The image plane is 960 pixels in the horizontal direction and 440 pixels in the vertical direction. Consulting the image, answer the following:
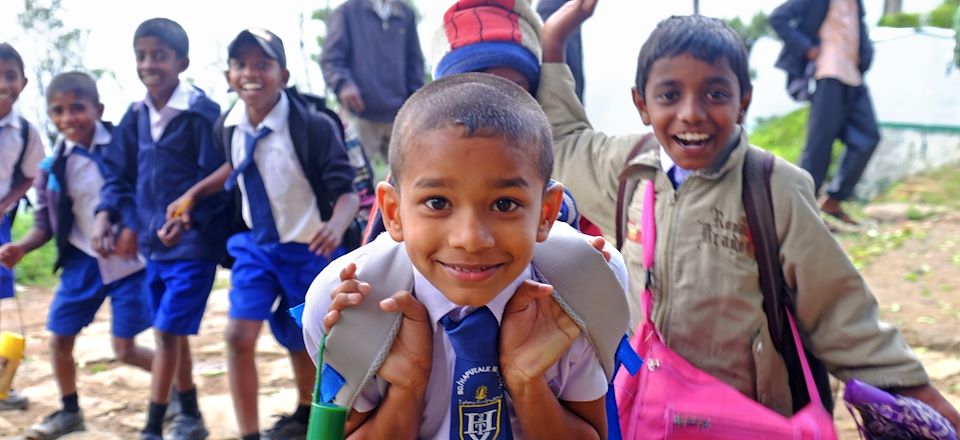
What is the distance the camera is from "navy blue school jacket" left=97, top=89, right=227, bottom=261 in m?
3.41

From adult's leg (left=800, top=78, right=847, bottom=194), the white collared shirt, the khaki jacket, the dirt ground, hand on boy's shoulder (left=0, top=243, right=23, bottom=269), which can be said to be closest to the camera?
the khaki jacket

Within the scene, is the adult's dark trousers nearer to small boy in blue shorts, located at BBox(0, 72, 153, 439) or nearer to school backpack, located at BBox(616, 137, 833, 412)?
school backpack, located at BBox(616, 137, 833, 412)

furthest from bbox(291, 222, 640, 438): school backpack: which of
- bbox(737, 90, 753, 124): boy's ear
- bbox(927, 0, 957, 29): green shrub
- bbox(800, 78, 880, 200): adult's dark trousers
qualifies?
bbox(927, 0, 957, 29): green shrub

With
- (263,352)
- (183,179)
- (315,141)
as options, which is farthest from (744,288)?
(263,352)

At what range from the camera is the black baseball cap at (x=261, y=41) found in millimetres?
3158

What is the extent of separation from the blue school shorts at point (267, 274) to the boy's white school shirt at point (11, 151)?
1553 mm

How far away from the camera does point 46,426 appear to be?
3654 mm

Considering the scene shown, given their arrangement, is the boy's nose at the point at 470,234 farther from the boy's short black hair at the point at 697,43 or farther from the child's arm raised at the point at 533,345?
the boy's short black hair at the point at 697,43

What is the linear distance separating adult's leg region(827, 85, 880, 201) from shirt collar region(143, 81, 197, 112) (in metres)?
4.54

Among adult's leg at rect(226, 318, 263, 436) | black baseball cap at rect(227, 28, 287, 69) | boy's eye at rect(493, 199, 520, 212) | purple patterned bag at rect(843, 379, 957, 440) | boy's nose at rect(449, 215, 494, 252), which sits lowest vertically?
adult's leg at rect(226, 318, 263, 436)

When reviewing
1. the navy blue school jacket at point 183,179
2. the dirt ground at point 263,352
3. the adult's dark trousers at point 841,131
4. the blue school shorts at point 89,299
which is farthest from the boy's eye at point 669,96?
the adult's dark trousers at point 841,131

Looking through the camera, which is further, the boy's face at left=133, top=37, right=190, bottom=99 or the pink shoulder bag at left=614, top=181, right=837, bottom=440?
the boy's face at left=133, top=37, right=190, bottom=99

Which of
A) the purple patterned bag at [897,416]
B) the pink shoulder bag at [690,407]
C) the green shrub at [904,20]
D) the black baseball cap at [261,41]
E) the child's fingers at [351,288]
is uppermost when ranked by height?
the black baseball cap at [261,41]

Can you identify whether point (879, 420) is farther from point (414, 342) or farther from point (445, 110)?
point (445, 110)
